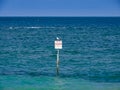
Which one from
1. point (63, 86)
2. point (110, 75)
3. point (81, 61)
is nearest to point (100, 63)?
point (81, 61)

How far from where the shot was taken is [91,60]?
39156mm

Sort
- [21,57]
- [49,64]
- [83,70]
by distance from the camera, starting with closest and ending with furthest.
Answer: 1. [83,70]
2. [49,64]
3. [21,57]

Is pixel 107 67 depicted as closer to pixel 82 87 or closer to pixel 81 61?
pixel 81 61

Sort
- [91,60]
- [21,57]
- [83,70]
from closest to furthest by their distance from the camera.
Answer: [83,70] → [91,60] → [21,57]

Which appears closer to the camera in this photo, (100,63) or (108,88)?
(108,88)

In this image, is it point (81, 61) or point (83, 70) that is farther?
point (81, 61)

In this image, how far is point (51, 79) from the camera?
27812mm

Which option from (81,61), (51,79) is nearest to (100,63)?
(81,61)

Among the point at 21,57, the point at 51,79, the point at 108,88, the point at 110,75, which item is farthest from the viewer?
the point at 21,57

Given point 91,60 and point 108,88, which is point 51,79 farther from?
point 91,60

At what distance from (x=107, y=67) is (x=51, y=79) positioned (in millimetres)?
7586

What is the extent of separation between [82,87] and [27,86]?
2848mm

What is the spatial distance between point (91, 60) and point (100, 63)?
2.53 m

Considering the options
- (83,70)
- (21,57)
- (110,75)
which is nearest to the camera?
(110,75)
